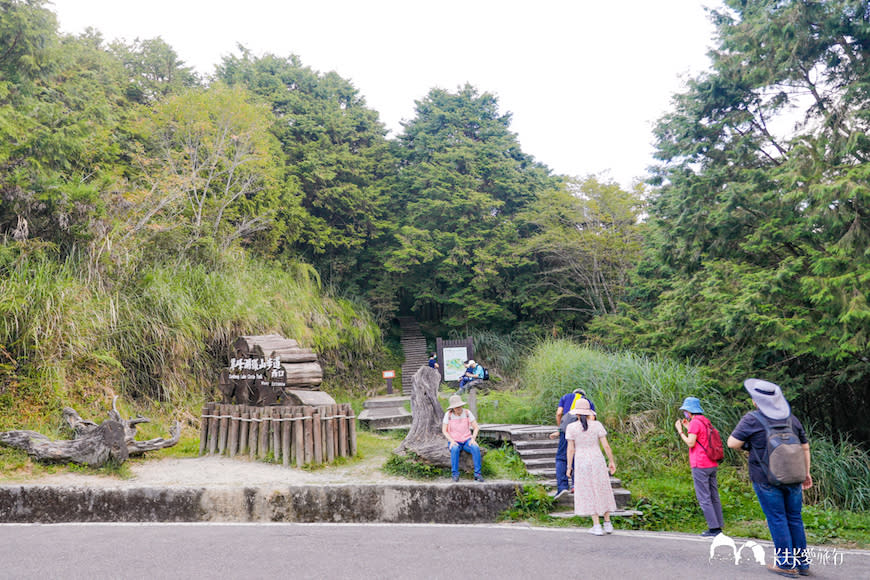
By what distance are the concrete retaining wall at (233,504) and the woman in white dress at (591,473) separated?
1438 mm

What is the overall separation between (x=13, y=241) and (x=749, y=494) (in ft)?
42.1

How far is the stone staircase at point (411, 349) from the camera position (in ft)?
65.2

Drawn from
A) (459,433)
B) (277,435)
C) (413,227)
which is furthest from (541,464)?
(413,227)

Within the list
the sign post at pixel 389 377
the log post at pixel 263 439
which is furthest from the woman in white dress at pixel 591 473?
the sign post at pixel 389 377

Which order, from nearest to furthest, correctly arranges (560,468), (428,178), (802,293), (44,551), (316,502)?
(44,551)
(316,502)
(560,468)
(802,293)
(428,178)

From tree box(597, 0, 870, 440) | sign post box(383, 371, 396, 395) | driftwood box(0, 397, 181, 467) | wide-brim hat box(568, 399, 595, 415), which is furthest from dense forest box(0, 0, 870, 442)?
wide-brim hat box(568, 399, 595, 415)

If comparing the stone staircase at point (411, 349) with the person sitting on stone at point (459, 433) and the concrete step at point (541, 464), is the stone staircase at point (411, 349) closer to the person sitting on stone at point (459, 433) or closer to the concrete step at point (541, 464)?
the concrete step at point (541, 464)

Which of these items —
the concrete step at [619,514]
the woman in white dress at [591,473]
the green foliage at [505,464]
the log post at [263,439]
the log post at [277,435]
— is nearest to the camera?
the woman in white dress at [591,473]

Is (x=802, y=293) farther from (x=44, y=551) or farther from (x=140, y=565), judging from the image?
(x=44, y=551)

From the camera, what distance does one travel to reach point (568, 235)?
61.0 feet

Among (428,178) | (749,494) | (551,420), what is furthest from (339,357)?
(749,494)

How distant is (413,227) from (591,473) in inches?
617

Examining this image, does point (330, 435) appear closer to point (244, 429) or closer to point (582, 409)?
point (244, 429)

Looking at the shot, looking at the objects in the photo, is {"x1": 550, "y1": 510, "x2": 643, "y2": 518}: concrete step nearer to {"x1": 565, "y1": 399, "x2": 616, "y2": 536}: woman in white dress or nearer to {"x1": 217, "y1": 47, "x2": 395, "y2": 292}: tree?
{"x1": 565, "y1": 399, "x2": 616, "y2": 536}: woman in white dress
